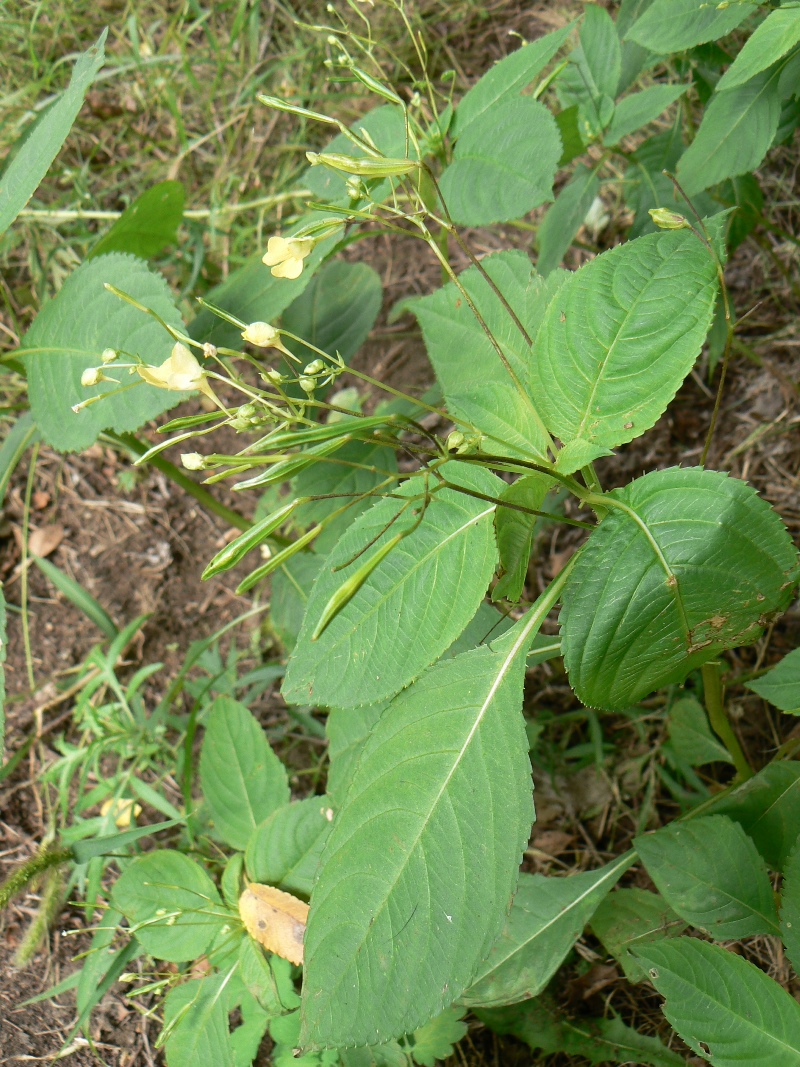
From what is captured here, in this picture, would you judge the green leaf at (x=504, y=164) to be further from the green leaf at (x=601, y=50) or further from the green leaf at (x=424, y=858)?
the green leaf at (x=424, y=858)

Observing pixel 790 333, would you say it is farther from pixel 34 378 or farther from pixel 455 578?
pixel 34 378

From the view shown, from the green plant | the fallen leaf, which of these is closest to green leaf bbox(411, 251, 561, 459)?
the green plant

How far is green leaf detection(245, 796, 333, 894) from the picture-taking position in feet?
5.73

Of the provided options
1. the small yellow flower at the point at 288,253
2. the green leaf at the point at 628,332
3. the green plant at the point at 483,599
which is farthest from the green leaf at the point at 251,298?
the green leaf at the point at 628,332

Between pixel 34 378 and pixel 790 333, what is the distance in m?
1.85

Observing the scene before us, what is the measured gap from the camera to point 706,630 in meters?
1.14

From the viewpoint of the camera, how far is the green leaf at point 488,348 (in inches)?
52.3

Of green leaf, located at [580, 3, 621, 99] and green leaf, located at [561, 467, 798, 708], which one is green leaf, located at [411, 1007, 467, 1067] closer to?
green leaf, located at [561, 467, 798, 708]

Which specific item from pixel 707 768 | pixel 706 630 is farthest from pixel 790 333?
pixel 706 630

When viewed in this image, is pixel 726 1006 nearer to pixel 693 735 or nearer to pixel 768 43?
pixel 693 735

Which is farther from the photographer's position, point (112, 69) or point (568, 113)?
point (112, 69)

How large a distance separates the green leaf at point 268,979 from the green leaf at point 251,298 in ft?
4.01

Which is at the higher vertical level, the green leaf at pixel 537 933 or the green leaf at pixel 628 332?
the green leaf at pixel 628 332

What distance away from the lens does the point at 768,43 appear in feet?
4.85
